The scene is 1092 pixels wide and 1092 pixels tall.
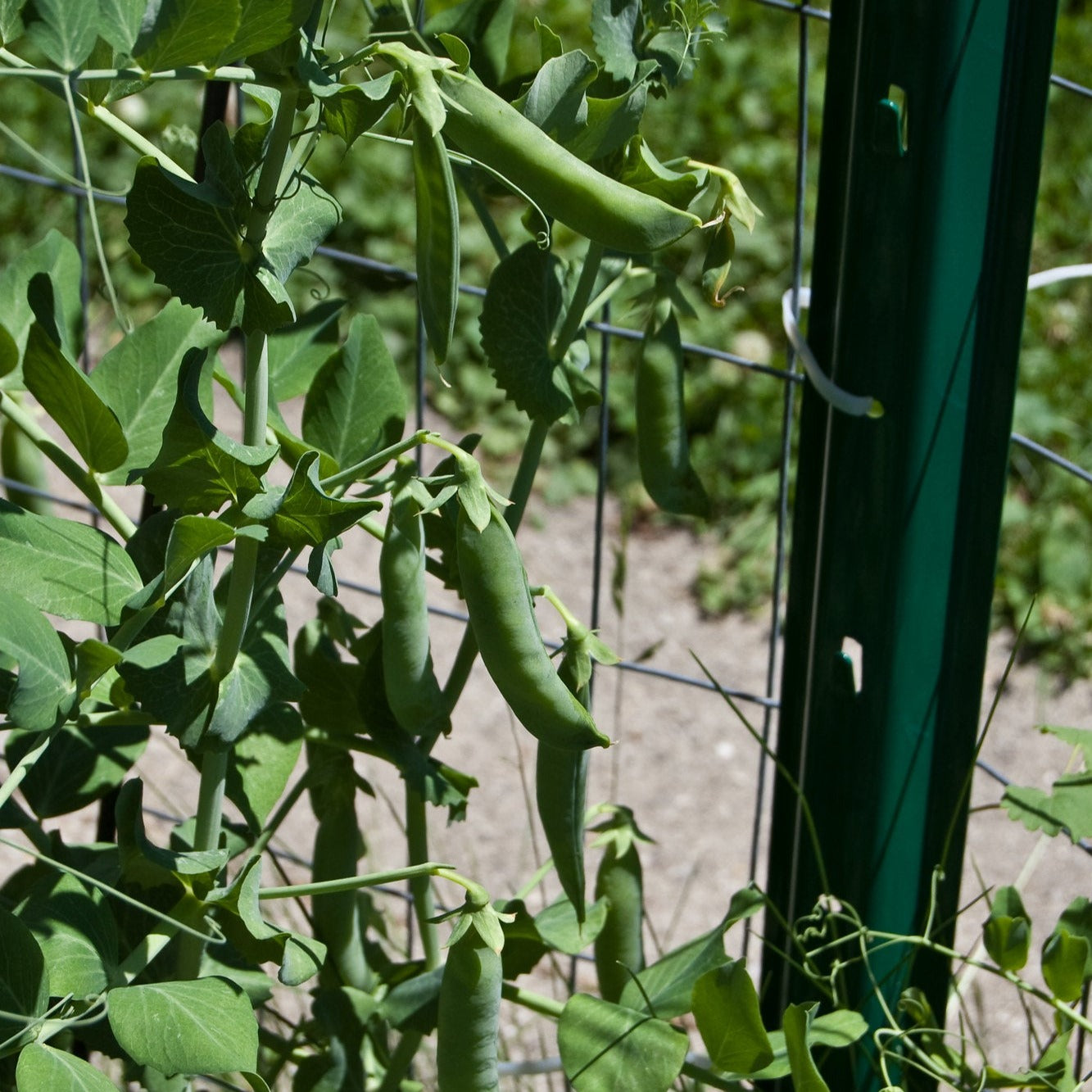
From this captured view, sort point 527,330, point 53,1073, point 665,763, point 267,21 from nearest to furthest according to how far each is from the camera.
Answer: point 267,21
point 53,1073
point 527,330
point 665,763

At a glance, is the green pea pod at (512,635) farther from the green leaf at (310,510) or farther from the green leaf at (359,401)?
the green leaf at (359,401)

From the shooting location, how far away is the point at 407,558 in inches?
30.9

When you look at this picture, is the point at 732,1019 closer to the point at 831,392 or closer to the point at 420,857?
the point at 420,857

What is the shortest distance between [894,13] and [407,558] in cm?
41

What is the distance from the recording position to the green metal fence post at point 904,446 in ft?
2.81

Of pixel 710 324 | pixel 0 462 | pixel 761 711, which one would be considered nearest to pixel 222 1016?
pixel 0 462

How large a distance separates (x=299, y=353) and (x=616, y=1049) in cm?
49

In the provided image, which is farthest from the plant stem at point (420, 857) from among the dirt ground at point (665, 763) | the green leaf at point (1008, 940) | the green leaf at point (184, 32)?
the dirt ground at point (665, 763)

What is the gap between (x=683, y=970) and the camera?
960 millimetres

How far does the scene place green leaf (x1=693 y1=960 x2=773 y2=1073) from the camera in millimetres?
840

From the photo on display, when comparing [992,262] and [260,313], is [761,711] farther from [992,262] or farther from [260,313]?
[260,313]

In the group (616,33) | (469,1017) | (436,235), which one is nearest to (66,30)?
(436,235)

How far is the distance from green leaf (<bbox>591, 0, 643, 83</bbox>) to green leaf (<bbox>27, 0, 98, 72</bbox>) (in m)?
0.27

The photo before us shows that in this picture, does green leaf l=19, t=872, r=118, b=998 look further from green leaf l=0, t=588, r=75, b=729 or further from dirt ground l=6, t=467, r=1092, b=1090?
dirt ground l=6, t=467, r=1092, b=1090
